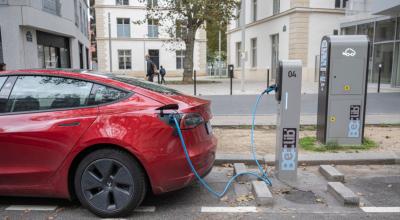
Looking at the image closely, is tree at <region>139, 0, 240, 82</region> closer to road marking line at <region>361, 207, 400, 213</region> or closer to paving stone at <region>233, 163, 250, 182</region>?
paving stone at <region>233, 163, 250, 182</region>

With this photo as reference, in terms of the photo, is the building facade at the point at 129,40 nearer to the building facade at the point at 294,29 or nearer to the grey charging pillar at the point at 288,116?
the building facade at the point at 294,29

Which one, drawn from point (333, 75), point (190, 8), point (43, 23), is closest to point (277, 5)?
point (190, 8)

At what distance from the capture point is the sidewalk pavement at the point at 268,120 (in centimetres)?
A: 857

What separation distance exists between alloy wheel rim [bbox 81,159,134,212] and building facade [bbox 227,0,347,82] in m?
17.8

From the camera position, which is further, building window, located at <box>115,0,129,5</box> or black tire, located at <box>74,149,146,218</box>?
building window, located at <box>115,0,129,5</box>

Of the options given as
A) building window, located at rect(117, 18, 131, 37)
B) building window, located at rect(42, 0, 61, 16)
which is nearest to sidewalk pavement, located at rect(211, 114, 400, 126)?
building window, located at rect(42, 0, 61, 16)

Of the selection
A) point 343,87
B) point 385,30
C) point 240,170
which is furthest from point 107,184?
point 385,30

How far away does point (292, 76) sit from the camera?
4801 mm

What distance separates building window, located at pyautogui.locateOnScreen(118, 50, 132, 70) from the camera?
4209cm

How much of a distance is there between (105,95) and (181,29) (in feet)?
70.1

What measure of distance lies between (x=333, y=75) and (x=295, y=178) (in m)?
2.16

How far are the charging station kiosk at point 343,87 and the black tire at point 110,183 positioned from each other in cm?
385

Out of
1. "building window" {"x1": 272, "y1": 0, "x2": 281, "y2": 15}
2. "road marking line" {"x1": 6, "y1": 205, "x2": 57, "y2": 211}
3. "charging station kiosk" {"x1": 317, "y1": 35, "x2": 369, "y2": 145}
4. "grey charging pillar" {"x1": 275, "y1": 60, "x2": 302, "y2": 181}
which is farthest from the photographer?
"building window" {"x1": 272, "y1": 0, "x2": 281, "y2": 15}

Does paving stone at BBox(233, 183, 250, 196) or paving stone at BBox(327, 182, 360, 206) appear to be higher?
paving stone at BBox(327, 182, 360, 206)
